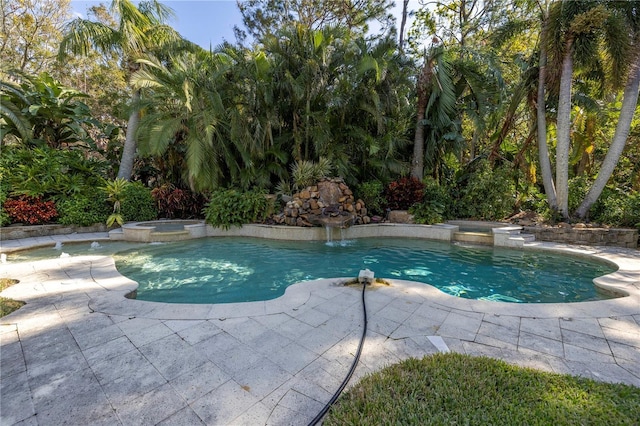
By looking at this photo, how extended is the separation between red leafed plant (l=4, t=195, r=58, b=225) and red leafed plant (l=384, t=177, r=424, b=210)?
10765 millimetres

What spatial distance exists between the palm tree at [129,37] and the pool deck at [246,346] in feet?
Result: 26.3

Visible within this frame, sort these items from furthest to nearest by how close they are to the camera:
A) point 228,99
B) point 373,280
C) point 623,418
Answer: point 228,99 < point 373,280 < point 623,418

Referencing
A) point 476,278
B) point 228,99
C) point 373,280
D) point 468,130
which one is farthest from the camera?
point 468,130

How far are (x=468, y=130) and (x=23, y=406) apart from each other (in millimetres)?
17434

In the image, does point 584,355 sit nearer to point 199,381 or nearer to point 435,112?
point 199,381

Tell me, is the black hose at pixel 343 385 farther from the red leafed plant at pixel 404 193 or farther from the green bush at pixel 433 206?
the red leafed plant at pixel 404 193

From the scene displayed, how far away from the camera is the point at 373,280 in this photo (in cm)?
423

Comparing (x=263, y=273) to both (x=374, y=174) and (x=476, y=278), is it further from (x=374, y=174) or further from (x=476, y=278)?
(x=374, y=174)

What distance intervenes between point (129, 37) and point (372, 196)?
396 inches

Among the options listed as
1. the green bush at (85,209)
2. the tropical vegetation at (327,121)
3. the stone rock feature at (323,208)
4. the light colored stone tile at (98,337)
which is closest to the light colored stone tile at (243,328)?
the light colored stone tile at (98,337)

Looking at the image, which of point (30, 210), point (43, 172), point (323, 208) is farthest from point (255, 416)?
point (43, 172)

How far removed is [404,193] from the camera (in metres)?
9.92

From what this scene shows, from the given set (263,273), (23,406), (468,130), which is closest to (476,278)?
(263,273)

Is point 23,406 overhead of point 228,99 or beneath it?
beneath
